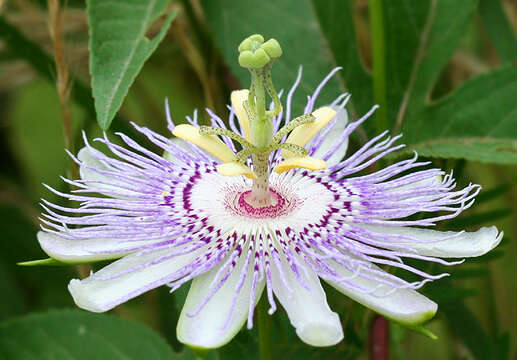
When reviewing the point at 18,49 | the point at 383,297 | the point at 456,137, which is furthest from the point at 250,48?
the point at 18,49

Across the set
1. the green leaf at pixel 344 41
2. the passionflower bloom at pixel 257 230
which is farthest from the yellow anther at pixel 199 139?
the green leaf at pixel 344 41

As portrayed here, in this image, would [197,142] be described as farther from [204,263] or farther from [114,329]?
[114,329]

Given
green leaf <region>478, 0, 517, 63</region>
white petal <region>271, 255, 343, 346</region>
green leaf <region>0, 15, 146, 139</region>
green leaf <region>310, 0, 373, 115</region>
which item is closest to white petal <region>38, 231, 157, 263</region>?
white petal <region>271, 255, 343, 346</region>

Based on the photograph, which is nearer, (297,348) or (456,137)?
(297,348)

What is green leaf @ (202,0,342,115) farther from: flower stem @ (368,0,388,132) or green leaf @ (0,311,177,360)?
green leaf @ (0,311,177,360)

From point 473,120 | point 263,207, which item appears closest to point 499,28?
point 473,120

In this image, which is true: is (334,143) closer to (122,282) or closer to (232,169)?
(232,169)

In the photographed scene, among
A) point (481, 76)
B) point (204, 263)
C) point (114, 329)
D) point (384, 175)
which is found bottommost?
point (114, 329)
